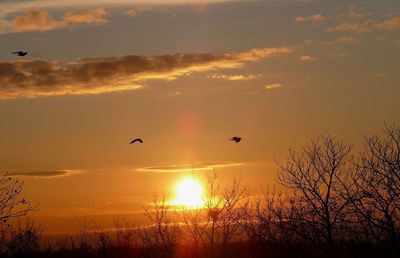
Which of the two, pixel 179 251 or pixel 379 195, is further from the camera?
pixel 179 251

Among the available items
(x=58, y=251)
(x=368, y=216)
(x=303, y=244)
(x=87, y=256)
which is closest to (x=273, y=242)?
(x=303, y=244)

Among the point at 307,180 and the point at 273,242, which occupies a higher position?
the point at 307,180

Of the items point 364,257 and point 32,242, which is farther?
point 32,242

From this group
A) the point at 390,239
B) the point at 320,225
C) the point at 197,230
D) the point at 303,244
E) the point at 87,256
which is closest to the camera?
the point at 390,239

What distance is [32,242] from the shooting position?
48031 mm

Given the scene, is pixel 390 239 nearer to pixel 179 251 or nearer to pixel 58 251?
pixel 179 251

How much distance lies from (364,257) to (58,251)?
26.5 meters

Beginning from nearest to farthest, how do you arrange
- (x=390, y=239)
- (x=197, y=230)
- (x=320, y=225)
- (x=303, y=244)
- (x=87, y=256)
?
(x=390, y=239) → (x=320, y=225) → (x=303, y=244) → (x=197, y=230) → (x=87, y=256)

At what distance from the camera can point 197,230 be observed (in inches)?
1826

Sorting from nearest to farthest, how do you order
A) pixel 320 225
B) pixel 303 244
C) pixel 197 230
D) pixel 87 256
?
pixel 320 225 → pixel 303 244 → pixel 197 230 → pixel 87 256

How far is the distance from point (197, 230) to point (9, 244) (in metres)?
13.1

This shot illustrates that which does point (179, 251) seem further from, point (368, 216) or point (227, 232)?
point (368, 216)

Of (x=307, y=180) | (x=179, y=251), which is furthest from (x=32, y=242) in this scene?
(x=307, y=180)

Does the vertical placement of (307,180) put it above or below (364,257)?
above
